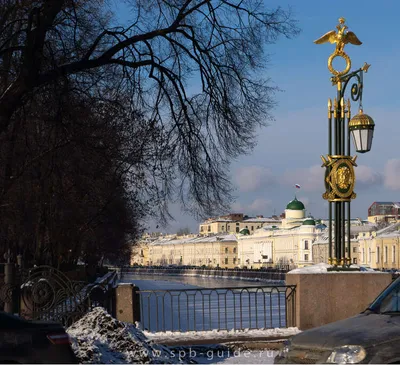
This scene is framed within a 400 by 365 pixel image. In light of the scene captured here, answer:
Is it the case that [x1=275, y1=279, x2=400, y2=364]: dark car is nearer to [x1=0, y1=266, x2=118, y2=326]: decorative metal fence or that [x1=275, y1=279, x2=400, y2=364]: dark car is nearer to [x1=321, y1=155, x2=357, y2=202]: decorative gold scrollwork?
[x1=321, y1=155, x2=357, y2=202]: decorative gold scrollwork

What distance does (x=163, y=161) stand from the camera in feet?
53.7

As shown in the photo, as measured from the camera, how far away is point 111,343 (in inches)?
493

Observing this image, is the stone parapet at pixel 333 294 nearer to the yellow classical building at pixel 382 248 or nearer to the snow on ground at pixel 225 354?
the snow on ground at pixel 225 354

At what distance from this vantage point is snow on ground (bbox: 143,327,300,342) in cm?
1448

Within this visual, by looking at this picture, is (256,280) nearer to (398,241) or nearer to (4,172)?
(398,241)

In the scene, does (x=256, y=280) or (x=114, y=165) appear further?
(x=256, y=280)

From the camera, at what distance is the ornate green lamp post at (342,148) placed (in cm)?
1530

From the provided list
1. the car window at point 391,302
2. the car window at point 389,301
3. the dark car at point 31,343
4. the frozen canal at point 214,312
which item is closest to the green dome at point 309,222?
the frozen canal at point 214,312

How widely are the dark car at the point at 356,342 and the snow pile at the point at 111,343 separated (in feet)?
11.5

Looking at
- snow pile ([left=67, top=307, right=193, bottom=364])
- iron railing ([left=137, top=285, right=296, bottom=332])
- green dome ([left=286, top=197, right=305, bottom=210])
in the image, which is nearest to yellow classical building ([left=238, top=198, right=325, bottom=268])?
green dome ([left=286, top=197, right=305, bottom=210])

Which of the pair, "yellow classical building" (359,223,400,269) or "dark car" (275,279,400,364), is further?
"yellow classical building" (359,223,400,269)

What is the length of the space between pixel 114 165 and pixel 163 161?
3326 mm

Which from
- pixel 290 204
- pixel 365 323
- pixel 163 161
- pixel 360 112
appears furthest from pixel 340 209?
pixel 290 204

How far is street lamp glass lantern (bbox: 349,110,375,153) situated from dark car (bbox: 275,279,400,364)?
5965 millimetres
